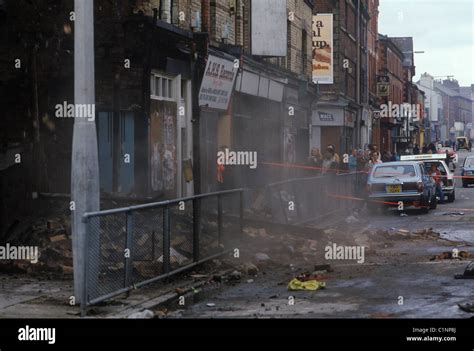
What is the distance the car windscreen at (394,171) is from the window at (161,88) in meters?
8.77

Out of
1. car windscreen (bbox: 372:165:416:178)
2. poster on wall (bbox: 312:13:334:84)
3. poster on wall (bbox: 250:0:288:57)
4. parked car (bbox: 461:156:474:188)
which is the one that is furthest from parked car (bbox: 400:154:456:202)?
parked car (bbox: 461:156:474:188)

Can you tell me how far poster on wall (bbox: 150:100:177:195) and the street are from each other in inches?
172

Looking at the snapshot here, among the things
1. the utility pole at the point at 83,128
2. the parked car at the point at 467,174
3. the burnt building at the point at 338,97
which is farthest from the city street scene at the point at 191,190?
the burnt building at the point at 338,97

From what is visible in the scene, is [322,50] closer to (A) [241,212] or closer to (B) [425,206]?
(B) [425,206]

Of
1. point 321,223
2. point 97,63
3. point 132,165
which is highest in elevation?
point 97,63

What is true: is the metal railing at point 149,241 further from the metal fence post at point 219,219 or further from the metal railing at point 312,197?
the metal railing at point 312,197

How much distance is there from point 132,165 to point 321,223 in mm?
6291

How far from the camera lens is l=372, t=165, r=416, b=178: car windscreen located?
29.4 metres

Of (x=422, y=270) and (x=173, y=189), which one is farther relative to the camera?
(x=173, y=189)

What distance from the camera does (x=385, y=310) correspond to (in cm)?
1078

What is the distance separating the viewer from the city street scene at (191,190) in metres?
11.5

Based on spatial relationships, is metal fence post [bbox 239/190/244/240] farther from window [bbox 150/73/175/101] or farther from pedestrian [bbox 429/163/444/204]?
pedestrian [bbox 429/163/444/204]
